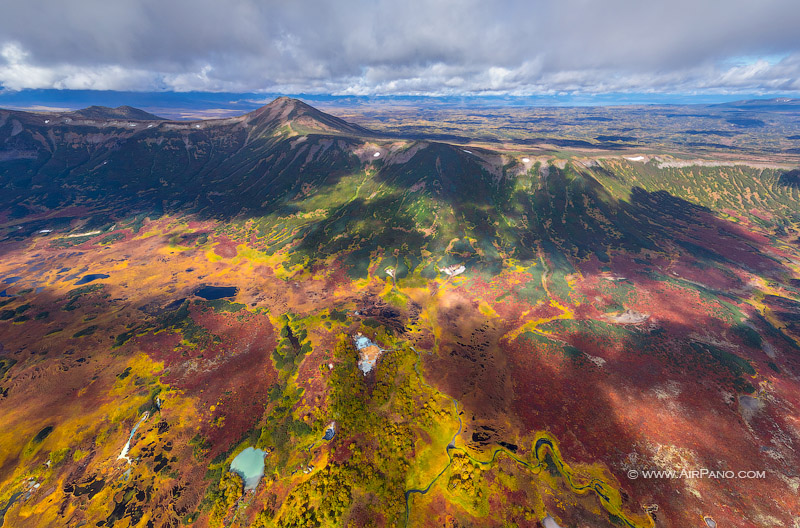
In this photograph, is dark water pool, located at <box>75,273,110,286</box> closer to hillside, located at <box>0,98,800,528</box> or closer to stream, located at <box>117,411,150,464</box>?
hillside, located at <box>0,98,800,528</box>

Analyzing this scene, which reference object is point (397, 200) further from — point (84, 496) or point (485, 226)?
point (84, 496)

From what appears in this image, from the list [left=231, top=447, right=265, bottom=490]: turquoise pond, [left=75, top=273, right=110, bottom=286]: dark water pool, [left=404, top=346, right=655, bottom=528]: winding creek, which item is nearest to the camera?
[left=404, top=346, right=655, bottom=528]: winding creek

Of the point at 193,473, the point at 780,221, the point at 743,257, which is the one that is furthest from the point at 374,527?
the point at 780,221

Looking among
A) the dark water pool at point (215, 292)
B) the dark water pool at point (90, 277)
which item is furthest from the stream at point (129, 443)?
the dark water pool at point (90, 277)

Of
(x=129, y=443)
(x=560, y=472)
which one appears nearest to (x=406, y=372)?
(x=560, y=472)

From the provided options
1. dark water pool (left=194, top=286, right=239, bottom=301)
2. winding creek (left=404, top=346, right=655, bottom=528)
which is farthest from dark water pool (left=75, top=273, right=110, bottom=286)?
winding creek (left=404, top=346, right=655, bottom=528)
